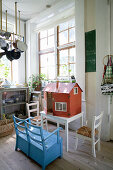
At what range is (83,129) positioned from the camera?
2129 mm

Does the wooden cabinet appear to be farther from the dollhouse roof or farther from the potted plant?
the dollhouse roof

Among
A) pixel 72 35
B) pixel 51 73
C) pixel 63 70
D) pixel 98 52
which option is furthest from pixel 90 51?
pixel 51 73

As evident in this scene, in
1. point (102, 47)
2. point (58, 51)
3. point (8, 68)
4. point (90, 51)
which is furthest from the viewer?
point (8, 68)

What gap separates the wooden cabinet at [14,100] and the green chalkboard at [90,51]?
6.83 ft

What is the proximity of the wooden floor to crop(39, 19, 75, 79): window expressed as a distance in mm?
1865

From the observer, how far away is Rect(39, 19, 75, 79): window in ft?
10.6

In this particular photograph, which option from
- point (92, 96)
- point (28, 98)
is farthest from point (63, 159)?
point (28, 98)

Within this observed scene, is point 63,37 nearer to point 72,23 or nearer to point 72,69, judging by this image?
point 72,23

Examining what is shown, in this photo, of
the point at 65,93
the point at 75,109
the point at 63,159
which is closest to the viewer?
the point at 63,159

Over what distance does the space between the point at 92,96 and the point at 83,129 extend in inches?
31.3

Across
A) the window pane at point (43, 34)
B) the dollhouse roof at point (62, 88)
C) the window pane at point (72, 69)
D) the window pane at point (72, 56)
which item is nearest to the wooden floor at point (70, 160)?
the dollhouse roof at point (62, 88)

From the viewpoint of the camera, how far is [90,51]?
103 inches

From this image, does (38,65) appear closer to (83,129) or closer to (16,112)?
(16,112)

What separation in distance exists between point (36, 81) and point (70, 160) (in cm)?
250
